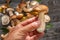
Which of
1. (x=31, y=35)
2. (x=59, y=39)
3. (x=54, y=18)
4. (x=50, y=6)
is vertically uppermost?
(x=31, y=35)

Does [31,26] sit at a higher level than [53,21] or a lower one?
higher

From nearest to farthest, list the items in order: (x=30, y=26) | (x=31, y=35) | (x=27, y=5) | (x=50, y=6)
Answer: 1. (x=30, y=26)
2. (x=31, y=35)
3. (x=27, y=5)
4. (x=50, y=6)

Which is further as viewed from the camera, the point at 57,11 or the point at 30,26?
the point at 57,11

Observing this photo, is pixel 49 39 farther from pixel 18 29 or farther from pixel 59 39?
pixel 18 29

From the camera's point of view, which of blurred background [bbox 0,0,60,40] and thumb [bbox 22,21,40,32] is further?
blurred background [bbox 0,0,60,40]

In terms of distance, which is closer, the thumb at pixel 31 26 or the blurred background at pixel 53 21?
the thumb at pixel 31 26

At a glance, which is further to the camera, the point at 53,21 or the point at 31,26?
the point at 53,21

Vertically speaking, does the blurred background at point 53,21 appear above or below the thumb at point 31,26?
below

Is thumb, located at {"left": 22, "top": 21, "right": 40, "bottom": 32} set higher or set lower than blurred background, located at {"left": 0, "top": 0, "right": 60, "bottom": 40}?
higher

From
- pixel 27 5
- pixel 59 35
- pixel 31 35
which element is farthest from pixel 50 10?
pixel 31 35

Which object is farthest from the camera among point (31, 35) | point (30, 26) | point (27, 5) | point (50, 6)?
point (50, 6)

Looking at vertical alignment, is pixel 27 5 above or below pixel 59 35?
above
